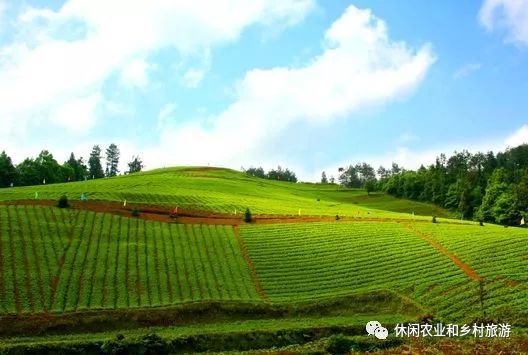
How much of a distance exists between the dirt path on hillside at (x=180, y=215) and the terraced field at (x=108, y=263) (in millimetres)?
2523

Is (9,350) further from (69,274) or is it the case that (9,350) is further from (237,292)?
(237,292)

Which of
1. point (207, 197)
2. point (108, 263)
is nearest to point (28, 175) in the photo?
point (207, 197)

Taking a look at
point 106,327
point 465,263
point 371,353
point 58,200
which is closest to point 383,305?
point 465,263

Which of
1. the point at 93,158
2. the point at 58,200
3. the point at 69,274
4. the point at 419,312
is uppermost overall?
the point at 93,158

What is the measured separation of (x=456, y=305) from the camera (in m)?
34.8

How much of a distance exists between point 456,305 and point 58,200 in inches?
1681

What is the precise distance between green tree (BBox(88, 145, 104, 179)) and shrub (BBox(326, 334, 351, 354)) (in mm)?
138801

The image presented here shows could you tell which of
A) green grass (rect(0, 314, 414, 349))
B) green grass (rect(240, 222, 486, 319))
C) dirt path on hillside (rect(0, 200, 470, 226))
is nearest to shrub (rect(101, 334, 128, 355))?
green grass (rect(0, 314, 414, 349))

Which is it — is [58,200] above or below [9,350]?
above

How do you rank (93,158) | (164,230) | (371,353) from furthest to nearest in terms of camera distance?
(93,158), (164,230), (371,353)

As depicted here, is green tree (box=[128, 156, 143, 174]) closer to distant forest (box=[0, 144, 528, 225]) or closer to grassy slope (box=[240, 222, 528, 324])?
distant forest (box=[0, 144, 528, 225])

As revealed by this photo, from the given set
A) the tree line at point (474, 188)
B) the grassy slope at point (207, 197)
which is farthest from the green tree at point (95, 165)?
the tree line at point (474, 188)

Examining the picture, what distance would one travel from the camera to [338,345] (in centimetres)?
2634

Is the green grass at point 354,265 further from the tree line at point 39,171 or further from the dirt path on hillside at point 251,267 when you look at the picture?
the tree line at point 39,171
